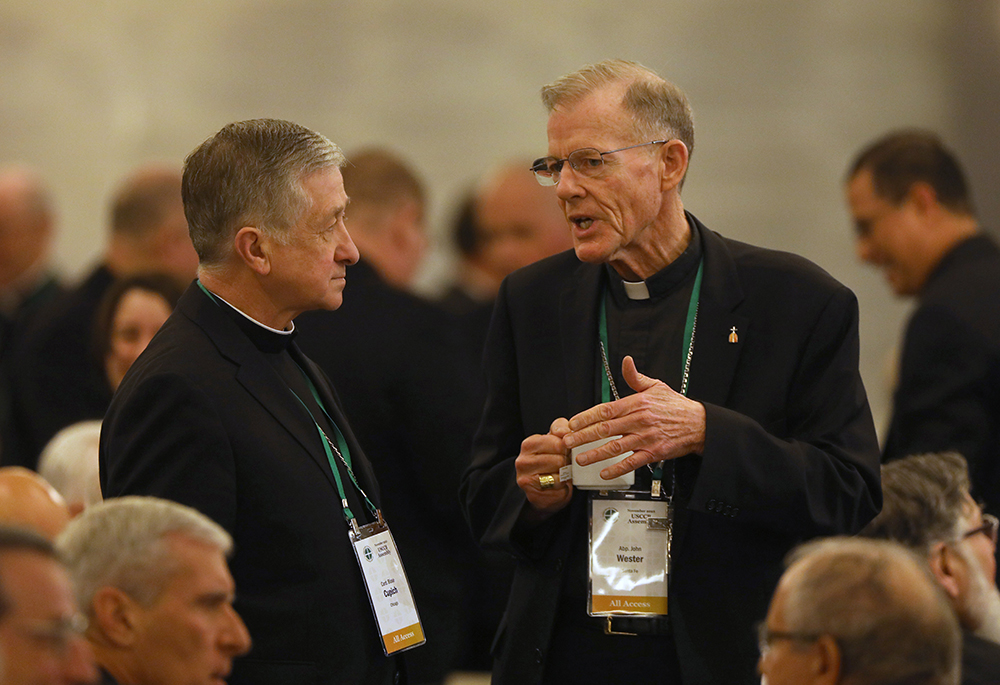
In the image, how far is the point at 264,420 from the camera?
2.47 metres

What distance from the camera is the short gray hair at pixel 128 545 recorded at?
79.1 inches

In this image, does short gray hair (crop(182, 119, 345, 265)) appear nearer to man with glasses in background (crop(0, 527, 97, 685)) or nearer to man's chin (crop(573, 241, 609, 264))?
man's chin (crop(573, 241, 609, 264))

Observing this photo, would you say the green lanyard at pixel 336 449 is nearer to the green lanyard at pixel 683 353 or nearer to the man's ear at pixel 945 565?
the green lanyard at pixel 683 353

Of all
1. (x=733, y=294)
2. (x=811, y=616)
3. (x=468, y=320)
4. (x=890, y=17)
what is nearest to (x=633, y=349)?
(x=733, y=294)

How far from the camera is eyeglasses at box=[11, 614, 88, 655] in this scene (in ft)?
5.30

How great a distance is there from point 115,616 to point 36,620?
15.0 inches

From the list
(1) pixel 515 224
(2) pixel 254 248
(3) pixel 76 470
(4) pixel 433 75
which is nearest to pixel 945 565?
(2) pixel 254 248

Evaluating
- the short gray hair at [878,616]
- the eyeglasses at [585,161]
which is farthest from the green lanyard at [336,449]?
the short gray hair at [878,616]

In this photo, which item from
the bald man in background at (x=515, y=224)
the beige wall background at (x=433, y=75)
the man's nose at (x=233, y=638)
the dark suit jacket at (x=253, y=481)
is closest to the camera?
the man's nose at (x=233, y=638)

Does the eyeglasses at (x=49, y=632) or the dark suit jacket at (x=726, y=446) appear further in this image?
the dark suit jacket at (x=726, y=446)

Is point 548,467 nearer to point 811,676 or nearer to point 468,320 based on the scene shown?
point 811,676

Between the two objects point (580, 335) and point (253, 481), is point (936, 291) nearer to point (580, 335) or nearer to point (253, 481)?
point (580, 335)

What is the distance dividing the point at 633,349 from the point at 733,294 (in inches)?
9.9

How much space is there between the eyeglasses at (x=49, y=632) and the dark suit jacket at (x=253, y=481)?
629 millimetres
